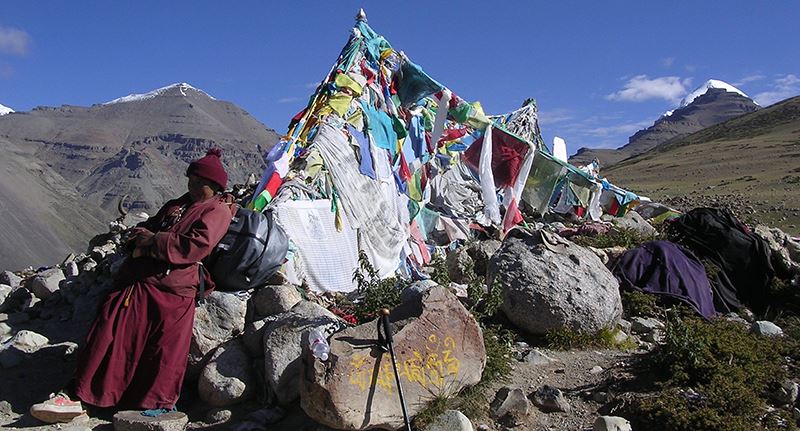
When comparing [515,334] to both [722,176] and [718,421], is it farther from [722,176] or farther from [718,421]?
[722,176]

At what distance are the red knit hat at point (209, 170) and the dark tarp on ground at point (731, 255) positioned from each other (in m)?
5.13

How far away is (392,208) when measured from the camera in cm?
862

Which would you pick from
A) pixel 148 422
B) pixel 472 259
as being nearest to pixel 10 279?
pixel 472 259

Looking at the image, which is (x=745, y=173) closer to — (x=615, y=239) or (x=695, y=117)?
(x=615, y=239)

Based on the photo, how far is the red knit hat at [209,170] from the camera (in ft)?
15.1

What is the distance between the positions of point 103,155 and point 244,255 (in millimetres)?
139091

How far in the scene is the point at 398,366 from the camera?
4.00 m

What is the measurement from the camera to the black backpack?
16.6ft

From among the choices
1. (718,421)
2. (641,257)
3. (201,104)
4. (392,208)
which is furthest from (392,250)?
(201,104)

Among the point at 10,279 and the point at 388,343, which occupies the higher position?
the point at 10,279

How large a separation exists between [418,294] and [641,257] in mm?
3460

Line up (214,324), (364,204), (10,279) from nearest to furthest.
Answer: (214,324), (364,204), (10,279)

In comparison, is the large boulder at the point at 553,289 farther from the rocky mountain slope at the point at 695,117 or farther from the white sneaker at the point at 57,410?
the rocky mountain slope at the point at 695,117

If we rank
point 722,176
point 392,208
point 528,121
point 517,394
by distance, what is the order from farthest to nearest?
1. point 722,176
2. point 528,121
3. point 392,208
4. point 517,394
